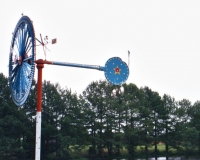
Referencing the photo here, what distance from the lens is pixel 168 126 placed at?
2105 inches

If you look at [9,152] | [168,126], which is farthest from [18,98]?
[168,126]

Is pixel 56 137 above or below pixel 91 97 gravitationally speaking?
below

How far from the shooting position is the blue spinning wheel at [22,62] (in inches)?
518

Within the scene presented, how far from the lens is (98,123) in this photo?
48.6 m

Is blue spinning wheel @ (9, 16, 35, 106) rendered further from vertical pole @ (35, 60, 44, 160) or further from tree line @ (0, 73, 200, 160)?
tree line @ (0, 73, 200, 160)

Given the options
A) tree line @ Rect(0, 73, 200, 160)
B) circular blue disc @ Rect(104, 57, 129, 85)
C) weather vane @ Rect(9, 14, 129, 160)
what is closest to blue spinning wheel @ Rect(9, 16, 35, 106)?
weather vane @ Rect(9, 14, 129, 160)

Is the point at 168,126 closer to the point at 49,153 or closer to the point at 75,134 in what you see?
the point at 75,134

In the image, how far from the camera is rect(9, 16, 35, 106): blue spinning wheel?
43.2ft

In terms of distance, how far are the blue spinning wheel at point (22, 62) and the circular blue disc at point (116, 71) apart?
3.30 metres

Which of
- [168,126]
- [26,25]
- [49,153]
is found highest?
[26,25]

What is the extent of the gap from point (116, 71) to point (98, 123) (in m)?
35.4

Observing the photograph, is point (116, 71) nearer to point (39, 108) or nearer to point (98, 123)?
point (39, 108)

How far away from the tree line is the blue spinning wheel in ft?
88.9

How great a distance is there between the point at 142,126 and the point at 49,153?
1568cm
